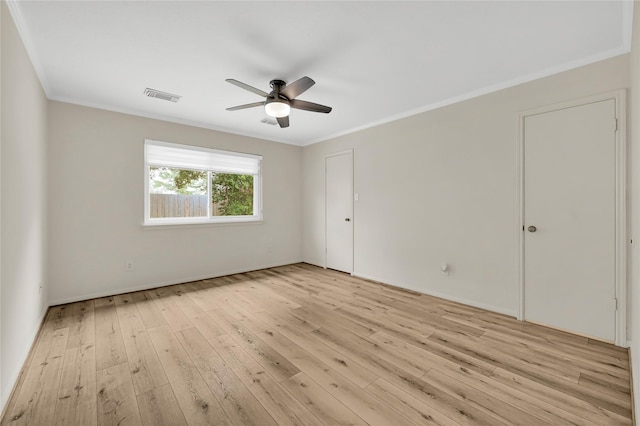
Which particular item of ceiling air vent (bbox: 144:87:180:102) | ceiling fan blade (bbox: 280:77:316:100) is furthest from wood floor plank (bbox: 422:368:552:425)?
ceiling air vent (bbox: 144:87:180:102)

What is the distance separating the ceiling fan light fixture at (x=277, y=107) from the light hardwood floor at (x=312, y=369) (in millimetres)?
2186

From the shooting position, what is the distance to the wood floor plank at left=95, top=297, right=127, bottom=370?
212 cm

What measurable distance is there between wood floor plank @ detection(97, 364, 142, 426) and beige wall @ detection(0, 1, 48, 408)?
1.62ft

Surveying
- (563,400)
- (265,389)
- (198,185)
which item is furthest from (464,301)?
(198,185)

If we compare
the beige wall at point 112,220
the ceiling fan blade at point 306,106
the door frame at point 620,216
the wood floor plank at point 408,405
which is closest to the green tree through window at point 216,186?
the beige wall at point 112,220

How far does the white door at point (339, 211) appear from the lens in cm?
470

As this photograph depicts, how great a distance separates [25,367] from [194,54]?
2.81m

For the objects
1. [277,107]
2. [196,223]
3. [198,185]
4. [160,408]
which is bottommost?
[160,408]

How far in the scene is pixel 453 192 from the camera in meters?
3.36

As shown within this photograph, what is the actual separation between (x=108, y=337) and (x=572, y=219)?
4.46 m

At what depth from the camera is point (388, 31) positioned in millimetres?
2066

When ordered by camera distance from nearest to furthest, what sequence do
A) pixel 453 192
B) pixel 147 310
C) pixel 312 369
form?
pixel 312 369 → pixel 147 310 → pixel 453 192

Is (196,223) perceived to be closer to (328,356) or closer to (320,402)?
(328,356)

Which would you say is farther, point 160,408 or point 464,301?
point 464,301
